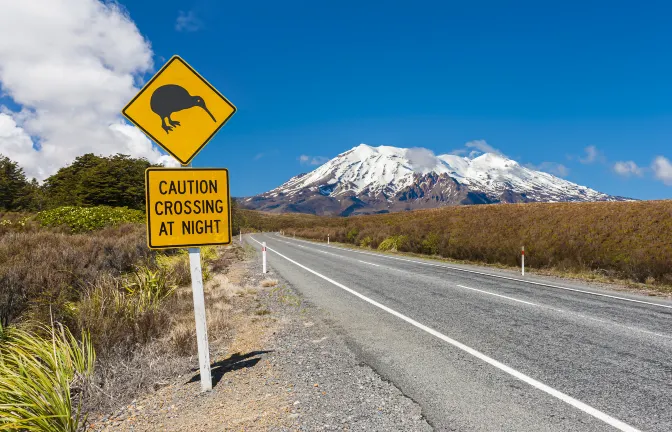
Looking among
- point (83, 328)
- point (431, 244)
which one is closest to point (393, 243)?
point (431, 244)

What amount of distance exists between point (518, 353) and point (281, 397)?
318cm

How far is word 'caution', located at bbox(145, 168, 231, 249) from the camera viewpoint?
3562 millimetres

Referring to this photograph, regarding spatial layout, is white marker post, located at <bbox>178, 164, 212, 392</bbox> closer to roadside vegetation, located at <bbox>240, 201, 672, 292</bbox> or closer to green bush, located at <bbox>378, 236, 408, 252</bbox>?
roadside vegetation, located at <bbox>240, 201, 672, 292</bbox>

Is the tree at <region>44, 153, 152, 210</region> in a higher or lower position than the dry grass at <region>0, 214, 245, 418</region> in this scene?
higher

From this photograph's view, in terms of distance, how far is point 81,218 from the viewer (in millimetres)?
18188

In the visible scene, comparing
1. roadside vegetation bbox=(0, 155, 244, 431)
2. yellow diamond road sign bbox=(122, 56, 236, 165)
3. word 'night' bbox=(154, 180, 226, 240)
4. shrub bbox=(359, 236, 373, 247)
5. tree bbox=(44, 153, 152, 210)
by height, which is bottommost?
shrub bbox=(359, 236, 373, 247)

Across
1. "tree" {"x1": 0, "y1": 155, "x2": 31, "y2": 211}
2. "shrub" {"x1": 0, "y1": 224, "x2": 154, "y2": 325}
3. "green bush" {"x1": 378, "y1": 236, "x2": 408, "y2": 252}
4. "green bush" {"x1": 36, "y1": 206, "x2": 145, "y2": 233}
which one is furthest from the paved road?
"tree" {"x1": 0, "y1": 155, "x2": 31, "y2": 211}

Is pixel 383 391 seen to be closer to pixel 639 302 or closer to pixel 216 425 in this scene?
pixel 216 425

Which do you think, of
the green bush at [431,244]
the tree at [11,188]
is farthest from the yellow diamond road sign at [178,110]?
the tree at [11,188]

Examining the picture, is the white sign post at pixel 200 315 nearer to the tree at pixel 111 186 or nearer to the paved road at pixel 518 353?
the paved road at pixel 518 353

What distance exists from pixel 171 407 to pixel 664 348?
6.24 metres

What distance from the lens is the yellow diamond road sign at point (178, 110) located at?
147 inches

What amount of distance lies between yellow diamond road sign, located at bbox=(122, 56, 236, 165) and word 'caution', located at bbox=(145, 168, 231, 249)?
251 mm

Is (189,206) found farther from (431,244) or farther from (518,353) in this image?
(431,244)
